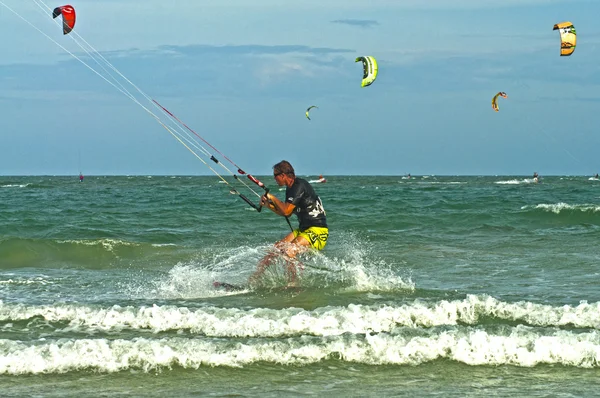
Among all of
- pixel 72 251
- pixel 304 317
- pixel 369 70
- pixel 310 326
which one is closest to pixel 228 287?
pixel 304 317

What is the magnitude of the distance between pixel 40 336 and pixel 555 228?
1520cm

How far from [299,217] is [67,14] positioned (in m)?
5.02

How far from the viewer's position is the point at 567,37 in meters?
19.4

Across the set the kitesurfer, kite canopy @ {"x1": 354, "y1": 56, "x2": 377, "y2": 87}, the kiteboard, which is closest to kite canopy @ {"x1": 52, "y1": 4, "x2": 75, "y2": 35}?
the kitesurfer

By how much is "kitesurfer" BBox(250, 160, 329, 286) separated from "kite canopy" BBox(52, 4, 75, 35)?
4.13 meters

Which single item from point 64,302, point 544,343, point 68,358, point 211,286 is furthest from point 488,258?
point 68,358

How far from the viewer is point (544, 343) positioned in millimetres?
6984

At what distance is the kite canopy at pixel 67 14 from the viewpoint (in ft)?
36.1

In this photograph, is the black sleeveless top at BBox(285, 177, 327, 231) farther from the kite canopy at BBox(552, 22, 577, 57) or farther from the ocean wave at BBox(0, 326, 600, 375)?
the kite canopy at BBox(552, 22, 577, 57)

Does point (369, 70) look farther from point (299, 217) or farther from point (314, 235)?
point (314, 235)

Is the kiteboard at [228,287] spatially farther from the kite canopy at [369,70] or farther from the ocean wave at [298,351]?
the kite canopy at [369,70]

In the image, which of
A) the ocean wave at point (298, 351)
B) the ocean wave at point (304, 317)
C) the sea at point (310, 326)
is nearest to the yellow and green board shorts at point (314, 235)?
the sea at point (310, 326)

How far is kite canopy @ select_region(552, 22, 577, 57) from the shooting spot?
63.1 ft

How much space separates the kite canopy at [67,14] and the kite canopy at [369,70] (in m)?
8.33
